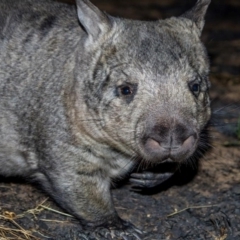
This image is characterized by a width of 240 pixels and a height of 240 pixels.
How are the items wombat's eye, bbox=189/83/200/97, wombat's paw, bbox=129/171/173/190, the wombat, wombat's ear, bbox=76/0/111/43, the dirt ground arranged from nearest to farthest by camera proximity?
the wombat
wombat's eye, bbox=189/83/200/97
wombat's ear, bbox=76/0/111/43
the dirt ground
wombat's paw, bbox=129/171/173/190

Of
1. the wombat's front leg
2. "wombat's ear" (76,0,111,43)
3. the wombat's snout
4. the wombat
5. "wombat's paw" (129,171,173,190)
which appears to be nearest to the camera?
the wombat's snout

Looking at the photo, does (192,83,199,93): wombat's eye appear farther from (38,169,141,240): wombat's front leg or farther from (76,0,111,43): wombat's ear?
(38,169,141,240): wombat's front leg

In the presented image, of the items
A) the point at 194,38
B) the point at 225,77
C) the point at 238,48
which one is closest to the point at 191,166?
the point at 194,38

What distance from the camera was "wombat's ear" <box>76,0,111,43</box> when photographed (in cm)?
602

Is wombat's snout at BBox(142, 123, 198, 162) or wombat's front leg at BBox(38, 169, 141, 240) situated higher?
wombat's snout at BBox(142, 123, 198, 162)

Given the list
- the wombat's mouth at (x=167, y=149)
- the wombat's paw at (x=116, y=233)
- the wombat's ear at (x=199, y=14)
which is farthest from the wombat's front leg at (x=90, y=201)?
the wombat's ear at (x=199, y=14)

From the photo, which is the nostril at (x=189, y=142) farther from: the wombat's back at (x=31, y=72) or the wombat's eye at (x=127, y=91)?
the wombat's back at (x=31, y=72)

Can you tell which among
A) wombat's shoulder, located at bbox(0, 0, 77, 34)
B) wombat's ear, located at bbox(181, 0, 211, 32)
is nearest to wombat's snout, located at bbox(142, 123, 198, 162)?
wombat's ear, located at bbox(181, 0, 211, 32)

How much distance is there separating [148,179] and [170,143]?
1.34 m

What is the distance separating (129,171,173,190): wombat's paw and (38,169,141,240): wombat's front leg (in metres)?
0.50

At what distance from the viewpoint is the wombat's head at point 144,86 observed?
5.63 m

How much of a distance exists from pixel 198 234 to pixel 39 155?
1274mm

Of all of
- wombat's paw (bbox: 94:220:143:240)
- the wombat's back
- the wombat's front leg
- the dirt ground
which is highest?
the wombat's back

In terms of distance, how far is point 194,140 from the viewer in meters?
5.68
